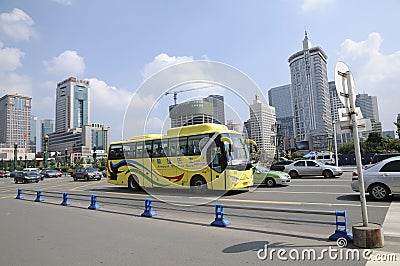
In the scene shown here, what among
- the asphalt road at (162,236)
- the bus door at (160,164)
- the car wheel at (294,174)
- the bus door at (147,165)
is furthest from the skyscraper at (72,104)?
the asphalt road at (162,236)

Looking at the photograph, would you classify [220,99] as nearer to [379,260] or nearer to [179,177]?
[179,177]

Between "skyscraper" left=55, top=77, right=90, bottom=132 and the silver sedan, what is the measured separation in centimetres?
11701

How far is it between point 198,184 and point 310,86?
223 feet

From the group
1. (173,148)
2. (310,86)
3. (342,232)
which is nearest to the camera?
(342,232)

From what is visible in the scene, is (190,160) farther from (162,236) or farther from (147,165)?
(162,236)

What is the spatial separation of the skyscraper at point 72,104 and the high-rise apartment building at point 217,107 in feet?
398

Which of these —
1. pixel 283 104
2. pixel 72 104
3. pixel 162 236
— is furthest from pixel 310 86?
pixel 72 104

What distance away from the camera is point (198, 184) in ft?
→ 45.8

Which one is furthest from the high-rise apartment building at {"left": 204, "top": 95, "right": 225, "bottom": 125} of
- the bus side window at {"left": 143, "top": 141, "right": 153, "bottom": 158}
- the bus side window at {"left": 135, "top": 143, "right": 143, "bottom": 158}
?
the bus side window at {"left": 135, "top": 143, "right": 143, "bottom": 158}

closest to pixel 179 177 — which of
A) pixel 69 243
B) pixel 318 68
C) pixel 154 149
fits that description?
pixel 154 149

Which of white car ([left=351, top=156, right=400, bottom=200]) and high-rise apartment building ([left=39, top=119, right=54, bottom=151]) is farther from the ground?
high-rise apartment building ([left=39, top=119, right=54, bottom=151])

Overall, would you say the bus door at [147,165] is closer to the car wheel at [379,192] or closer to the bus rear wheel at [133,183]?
the bus rear wheel at [133,183]

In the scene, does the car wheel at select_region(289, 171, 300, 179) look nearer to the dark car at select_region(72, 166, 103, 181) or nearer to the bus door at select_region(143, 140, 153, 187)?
the bus door at select_region(143, 140, 153, 187)

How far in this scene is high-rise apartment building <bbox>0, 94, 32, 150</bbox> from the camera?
94938 mm
